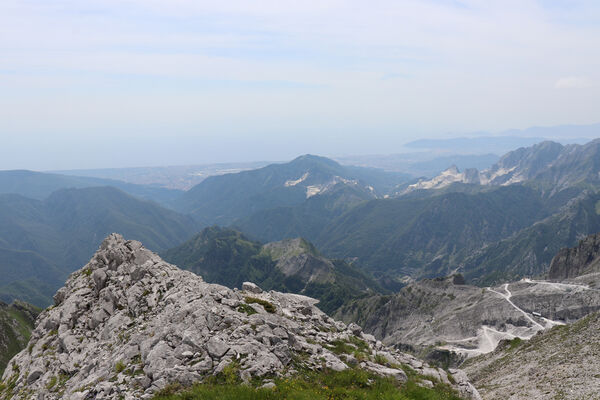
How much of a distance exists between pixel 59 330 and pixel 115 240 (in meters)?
13.8

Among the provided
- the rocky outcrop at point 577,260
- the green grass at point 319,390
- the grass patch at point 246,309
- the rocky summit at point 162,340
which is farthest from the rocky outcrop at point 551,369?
the rocky outcrop at point 577,260

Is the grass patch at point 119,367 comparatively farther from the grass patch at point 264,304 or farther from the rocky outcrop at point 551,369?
the rocky outcrop at point 551,369

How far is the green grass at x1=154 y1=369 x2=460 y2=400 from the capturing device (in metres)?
18.5

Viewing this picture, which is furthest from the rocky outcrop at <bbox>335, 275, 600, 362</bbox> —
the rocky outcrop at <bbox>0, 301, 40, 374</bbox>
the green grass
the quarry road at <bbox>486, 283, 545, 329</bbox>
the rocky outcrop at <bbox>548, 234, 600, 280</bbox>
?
the rocky outcrop at <bbox>0, 301, 40, 374</bbox>

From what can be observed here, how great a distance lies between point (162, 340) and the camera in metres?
24.2

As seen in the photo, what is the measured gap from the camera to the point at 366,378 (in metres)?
22.4

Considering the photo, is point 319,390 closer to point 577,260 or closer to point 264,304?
point 264,304

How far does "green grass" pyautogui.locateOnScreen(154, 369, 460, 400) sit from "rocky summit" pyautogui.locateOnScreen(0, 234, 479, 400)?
37.2 inches

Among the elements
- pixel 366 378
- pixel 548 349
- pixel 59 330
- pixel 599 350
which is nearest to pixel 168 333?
pixel 366 378

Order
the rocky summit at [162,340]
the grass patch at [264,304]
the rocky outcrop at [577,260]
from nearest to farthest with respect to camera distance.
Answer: the rocky summit at [162,340] < the grass patch at [264,304] < the rocky outcrop at [577,260]

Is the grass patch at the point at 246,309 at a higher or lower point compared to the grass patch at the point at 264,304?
higher

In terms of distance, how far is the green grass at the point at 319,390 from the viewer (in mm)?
18469

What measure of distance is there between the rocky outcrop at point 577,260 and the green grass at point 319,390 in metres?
149

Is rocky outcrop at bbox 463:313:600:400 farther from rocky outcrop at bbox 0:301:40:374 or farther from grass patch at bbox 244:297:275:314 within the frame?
rocky outcrop at bbox 0:301:40:374
